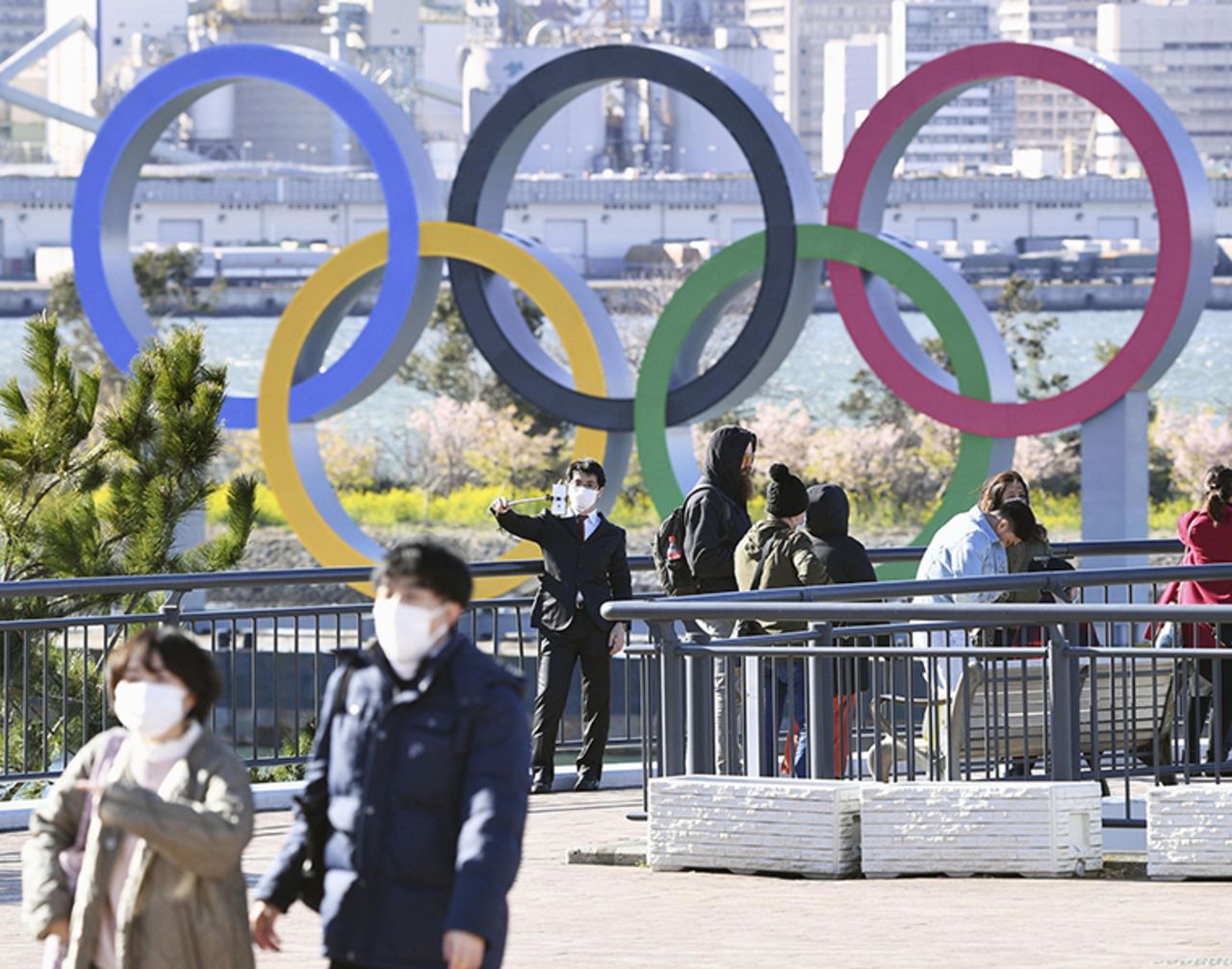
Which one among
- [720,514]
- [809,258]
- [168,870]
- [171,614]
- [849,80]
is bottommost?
[168,870]

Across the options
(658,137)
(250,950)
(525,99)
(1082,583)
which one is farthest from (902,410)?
(658,137)

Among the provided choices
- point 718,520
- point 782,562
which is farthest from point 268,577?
point 782,562

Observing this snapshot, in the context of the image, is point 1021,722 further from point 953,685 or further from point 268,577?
point 268,577

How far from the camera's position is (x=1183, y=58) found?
7333 inches

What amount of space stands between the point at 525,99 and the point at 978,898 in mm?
12262

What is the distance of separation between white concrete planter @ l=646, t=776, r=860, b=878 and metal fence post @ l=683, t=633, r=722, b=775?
0.88 feet

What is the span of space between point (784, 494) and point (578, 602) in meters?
1.50

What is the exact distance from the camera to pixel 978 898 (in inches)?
365

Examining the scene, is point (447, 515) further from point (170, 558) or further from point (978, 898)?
point (978, 898)

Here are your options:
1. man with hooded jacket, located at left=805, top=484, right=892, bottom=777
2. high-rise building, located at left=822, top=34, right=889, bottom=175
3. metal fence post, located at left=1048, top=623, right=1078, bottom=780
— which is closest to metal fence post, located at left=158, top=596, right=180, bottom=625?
man with hooded jacket, located at left=805, top=484, right=892, bottom=777

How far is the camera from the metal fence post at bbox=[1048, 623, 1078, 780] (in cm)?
986

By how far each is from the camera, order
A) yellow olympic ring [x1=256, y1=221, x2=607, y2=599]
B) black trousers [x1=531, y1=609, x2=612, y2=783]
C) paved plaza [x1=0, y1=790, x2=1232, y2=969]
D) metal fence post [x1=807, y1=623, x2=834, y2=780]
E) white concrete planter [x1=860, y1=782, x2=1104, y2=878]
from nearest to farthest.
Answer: paved plaza [x1=0, y1=790, x2=1232, y2=969]
white concrete planter [x1=860, y1=782, x2=1104, y2=878]
metal fence post [x1=807, y1=623, x2=834, y2=780]
black trousers [x1=531, y1=609, x2=612, y2=783]
yellow olympic ring [x1=256, y1=221, x2=607, y2=599]

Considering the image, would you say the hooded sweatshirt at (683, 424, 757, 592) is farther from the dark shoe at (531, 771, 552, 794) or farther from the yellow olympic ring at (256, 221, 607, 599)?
the yellow olympic ring at (256, 221, 607, 599)

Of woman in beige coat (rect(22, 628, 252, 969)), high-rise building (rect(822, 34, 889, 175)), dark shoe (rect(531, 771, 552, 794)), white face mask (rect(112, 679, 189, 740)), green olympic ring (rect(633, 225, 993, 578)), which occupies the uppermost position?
high-rise building (rect(822, 34, 889, 175))
